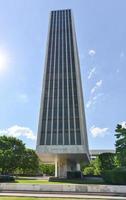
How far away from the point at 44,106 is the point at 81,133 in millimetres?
10662

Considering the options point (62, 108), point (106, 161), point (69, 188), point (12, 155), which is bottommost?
point (69, 188)

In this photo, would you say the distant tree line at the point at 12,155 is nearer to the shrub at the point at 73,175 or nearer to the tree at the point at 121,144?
the shrub at the point at 73,175

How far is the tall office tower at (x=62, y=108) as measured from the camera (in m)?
49.7

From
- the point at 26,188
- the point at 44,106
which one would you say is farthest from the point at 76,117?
the point at 26,188

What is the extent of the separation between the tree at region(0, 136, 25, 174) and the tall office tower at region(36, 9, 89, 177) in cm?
882

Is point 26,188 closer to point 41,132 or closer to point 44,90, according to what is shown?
point 41,132

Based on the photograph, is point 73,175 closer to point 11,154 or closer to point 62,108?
point 62,108

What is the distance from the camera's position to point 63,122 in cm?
5250

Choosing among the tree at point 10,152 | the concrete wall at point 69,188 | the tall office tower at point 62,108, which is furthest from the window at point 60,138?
the concrete wall at point 69,188

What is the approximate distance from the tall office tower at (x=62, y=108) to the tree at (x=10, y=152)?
8820 mm

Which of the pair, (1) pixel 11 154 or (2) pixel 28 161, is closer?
(1) pixel 11 154

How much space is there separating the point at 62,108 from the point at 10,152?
18234mm

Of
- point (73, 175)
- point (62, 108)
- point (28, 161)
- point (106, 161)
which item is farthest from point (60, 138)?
point (106, 161)

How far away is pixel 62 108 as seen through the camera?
2127 inches
